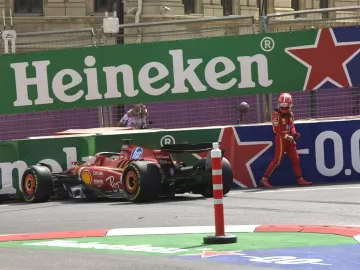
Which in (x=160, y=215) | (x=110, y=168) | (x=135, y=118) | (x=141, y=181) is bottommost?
(x=160, y=215)

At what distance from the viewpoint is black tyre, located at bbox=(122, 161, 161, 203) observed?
1642 cm

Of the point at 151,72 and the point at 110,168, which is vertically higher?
the point at 151,72

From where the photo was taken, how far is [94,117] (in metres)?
21.0

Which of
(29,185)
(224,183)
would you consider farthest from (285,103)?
(29,185)

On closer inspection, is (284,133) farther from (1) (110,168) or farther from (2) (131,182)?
(2) (131,182)

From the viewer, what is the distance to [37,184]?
17734 millimetres

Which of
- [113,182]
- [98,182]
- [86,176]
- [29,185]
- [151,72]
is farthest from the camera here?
[151,72]

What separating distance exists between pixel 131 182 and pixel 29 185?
2.14m

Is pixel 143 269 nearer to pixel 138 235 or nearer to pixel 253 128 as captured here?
pixel 138 235

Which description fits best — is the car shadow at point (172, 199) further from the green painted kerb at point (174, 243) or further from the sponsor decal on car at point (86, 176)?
the green painted kerb at point (174, 243)

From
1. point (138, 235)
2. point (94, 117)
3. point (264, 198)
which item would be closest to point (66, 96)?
point (94, 117)

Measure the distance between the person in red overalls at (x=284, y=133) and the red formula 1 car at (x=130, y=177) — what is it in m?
1.85

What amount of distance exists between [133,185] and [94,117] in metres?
4.54

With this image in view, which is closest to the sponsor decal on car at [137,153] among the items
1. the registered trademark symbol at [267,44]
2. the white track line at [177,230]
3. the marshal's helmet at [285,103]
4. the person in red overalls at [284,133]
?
the person in red overalls at [284,133]
